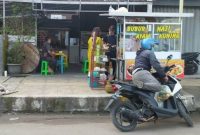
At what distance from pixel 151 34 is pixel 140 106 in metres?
3.57

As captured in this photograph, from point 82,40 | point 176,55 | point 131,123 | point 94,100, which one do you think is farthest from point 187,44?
point 131,123

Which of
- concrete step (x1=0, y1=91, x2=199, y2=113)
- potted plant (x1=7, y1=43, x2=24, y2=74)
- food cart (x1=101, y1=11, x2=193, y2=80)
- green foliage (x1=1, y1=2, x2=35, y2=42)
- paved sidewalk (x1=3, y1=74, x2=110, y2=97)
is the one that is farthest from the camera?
green foliage (x1=1, y1=2, x2=35, y2=42)

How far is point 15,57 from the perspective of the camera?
1491cm

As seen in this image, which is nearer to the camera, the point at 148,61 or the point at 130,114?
the point at 130,114

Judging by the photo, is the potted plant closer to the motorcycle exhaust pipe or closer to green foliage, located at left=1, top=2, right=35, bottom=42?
green foliage, located at left=1, top=2, right=35, bottom=42

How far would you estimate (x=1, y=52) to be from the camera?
14.7 metres

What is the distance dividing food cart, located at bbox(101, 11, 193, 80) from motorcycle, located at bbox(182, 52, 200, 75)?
11.5 feet

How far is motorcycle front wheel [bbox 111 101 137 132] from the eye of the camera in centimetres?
841

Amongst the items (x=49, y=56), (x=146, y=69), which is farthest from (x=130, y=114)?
(x=49, y=56)

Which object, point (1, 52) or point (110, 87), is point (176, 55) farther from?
point (1, 52)

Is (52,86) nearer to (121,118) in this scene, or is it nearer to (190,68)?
(121,118)

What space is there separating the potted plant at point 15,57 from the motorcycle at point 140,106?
693 centimetres

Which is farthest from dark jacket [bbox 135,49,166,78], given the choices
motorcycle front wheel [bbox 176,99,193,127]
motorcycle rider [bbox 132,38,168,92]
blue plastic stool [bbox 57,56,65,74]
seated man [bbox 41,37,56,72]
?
blue plastic stool [bbox 57,56,65,74]

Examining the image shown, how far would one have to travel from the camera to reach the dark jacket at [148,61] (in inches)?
336
